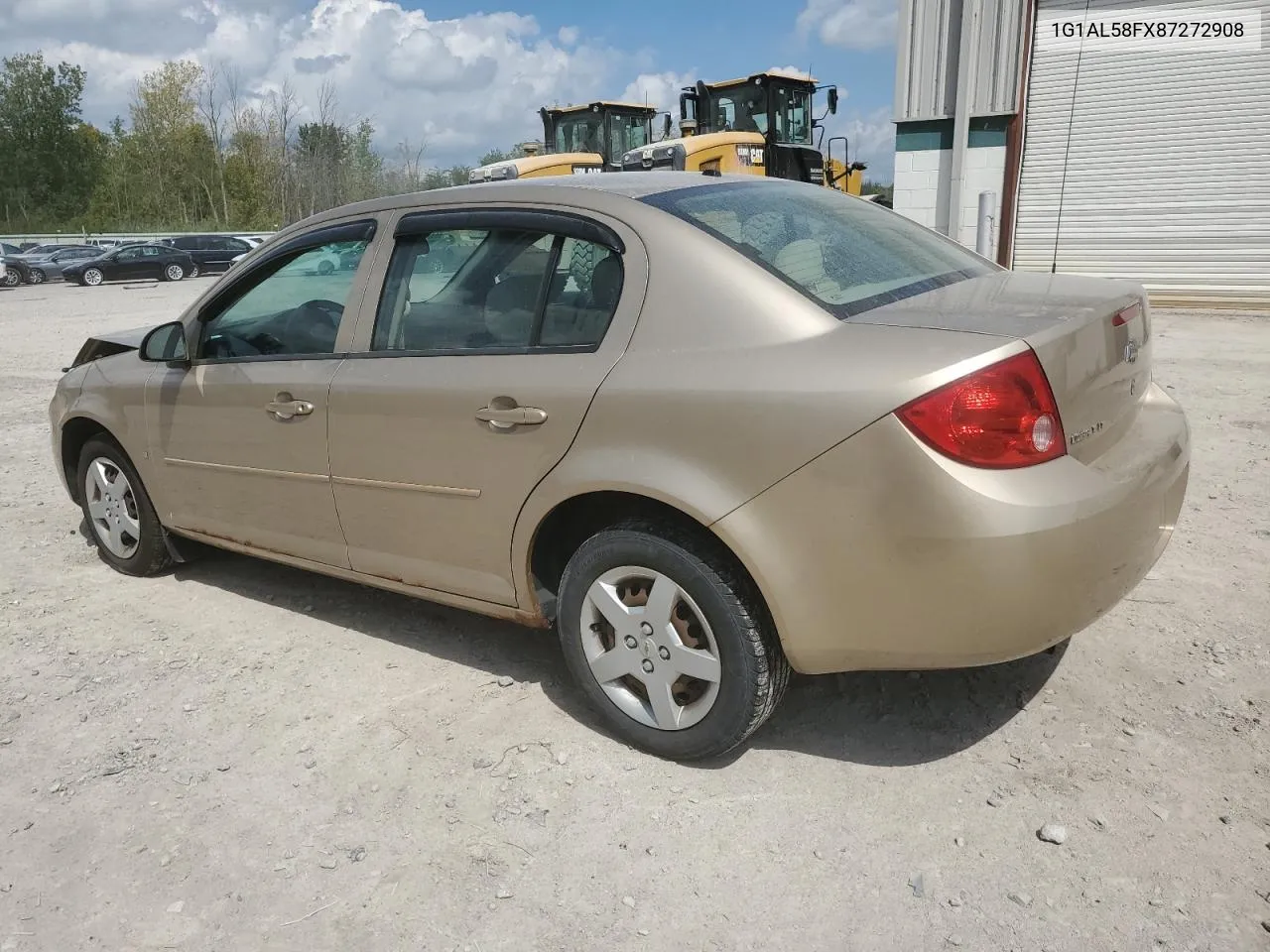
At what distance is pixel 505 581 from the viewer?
321cm

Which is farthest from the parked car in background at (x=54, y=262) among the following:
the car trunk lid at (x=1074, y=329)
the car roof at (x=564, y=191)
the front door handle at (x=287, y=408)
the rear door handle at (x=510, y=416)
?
the car trunk lid at (x=1074, y=329)

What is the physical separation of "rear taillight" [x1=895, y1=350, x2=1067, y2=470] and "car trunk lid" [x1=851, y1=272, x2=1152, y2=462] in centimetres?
9

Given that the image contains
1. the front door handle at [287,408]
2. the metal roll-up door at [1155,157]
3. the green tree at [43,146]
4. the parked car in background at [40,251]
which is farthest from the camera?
the green tree at [43,146]

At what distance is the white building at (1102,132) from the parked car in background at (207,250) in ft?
80.6

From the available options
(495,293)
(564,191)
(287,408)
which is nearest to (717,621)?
(495,293)

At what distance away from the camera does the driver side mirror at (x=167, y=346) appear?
13.4ft

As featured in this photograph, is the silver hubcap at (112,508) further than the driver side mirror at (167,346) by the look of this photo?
Yes

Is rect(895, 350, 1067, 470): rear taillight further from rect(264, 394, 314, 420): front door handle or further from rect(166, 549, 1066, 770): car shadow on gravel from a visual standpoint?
rect(264, 394, 314, 420): front door handle

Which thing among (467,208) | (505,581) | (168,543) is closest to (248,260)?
(467,208)

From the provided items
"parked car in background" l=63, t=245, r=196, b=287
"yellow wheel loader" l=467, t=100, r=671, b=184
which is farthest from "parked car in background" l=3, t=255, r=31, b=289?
"yellow wheel loader" l=467, t=100, r=671, b=184

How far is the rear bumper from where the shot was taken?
7.66ft

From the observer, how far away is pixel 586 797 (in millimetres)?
2818

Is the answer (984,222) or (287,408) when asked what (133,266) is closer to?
(984,222)

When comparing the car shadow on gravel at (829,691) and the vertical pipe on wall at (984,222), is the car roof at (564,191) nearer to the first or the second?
the car shadow on gravel at (829,691)
